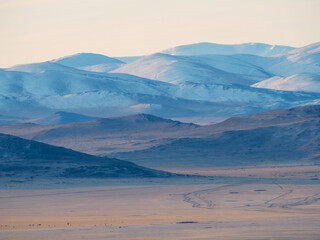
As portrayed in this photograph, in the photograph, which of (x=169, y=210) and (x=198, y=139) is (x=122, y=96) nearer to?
(x=198, y=139)

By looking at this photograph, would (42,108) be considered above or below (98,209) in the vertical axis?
above

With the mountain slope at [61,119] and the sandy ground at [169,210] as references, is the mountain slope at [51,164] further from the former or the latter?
the mountain slope at [61,119]

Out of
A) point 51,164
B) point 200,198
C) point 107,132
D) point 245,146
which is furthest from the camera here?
point 107,132

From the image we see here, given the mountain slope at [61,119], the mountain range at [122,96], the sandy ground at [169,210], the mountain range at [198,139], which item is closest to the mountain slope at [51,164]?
the sandy ground at [169,210]

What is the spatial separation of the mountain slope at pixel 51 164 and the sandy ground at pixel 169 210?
3.29 metres

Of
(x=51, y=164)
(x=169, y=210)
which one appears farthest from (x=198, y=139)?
(x=169, y=210)

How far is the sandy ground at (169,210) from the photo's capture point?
27.3 meters

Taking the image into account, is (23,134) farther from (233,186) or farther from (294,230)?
(294,230)

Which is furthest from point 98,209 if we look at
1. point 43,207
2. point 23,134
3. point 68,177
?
point 23,134

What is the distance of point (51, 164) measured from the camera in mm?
51188

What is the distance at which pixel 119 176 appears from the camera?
49.2 m

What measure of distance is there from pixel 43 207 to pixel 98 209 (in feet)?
7.96

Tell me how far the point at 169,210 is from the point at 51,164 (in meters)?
18.6

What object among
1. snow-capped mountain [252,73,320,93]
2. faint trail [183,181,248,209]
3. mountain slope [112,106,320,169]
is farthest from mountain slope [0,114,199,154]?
snow-capped mountain [252,73,320,93]
